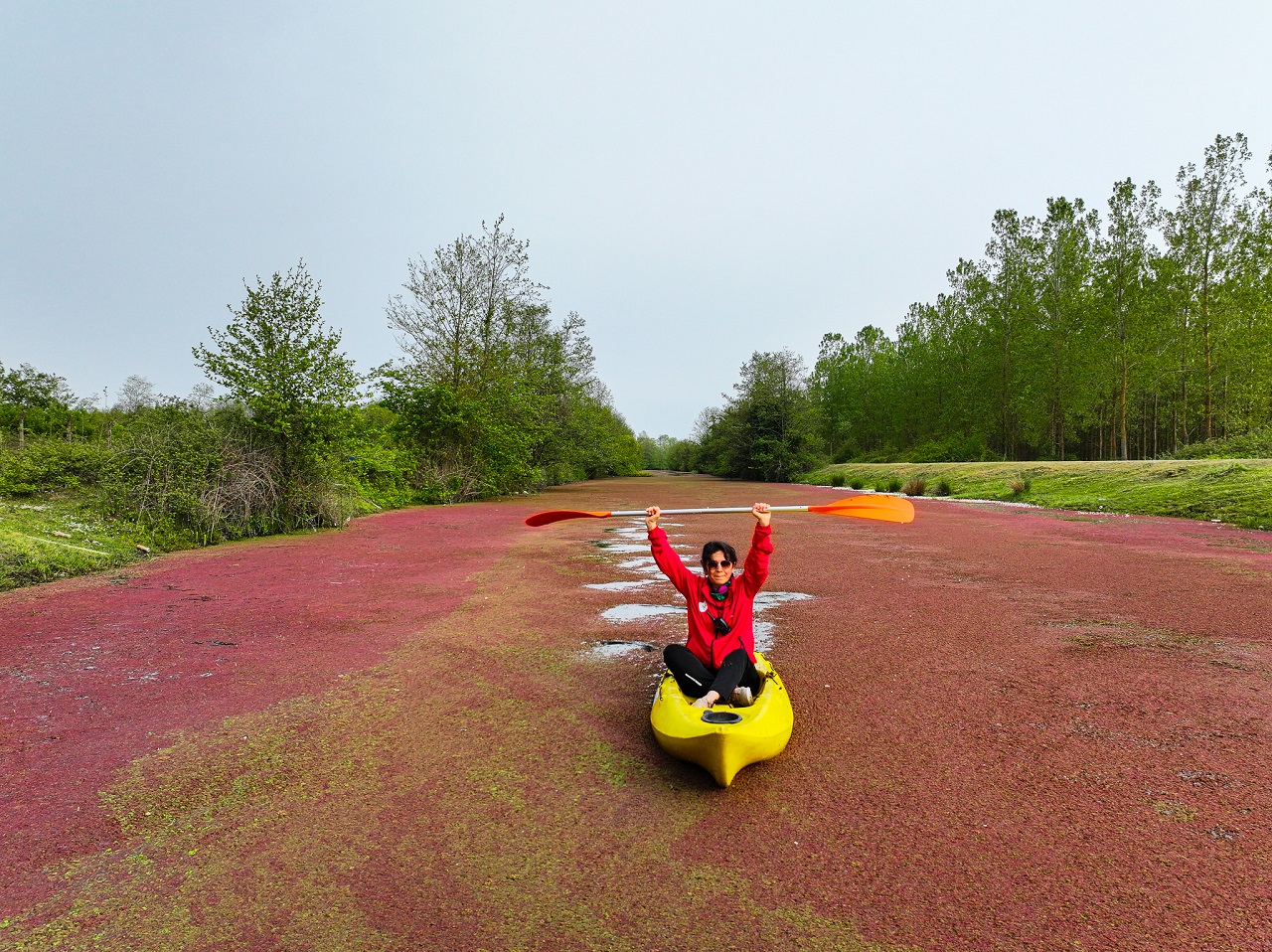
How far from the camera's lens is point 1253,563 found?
368 inches

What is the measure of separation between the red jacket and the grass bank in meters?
14.7

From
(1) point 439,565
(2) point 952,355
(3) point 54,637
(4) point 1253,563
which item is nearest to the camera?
(3) point 54,637

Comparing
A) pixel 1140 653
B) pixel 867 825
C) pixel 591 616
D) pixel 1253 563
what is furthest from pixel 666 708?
pixel 1253 563

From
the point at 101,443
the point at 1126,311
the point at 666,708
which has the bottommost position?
the point at 666,708

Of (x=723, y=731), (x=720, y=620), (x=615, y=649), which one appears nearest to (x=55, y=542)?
(x=615, y=649)

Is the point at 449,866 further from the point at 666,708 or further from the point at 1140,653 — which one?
the point at 1140,653

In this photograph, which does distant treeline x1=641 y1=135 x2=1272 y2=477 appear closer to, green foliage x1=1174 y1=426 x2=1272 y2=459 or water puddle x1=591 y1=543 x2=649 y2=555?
green foliage x1=1174 y1=426 x2=1272 y2=459

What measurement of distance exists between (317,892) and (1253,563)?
12165 millimetres

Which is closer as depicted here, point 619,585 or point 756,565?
point 756,565

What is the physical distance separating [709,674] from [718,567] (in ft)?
2.15

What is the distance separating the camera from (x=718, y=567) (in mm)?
4148

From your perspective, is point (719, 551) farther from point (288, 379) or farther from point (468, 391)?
point (468, 391)

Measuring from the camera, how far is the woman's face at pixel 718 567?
163 inches

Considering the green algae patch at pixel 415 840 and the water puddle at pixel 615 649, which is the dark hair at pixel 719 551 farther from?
the water puddle at pixel 615 649
